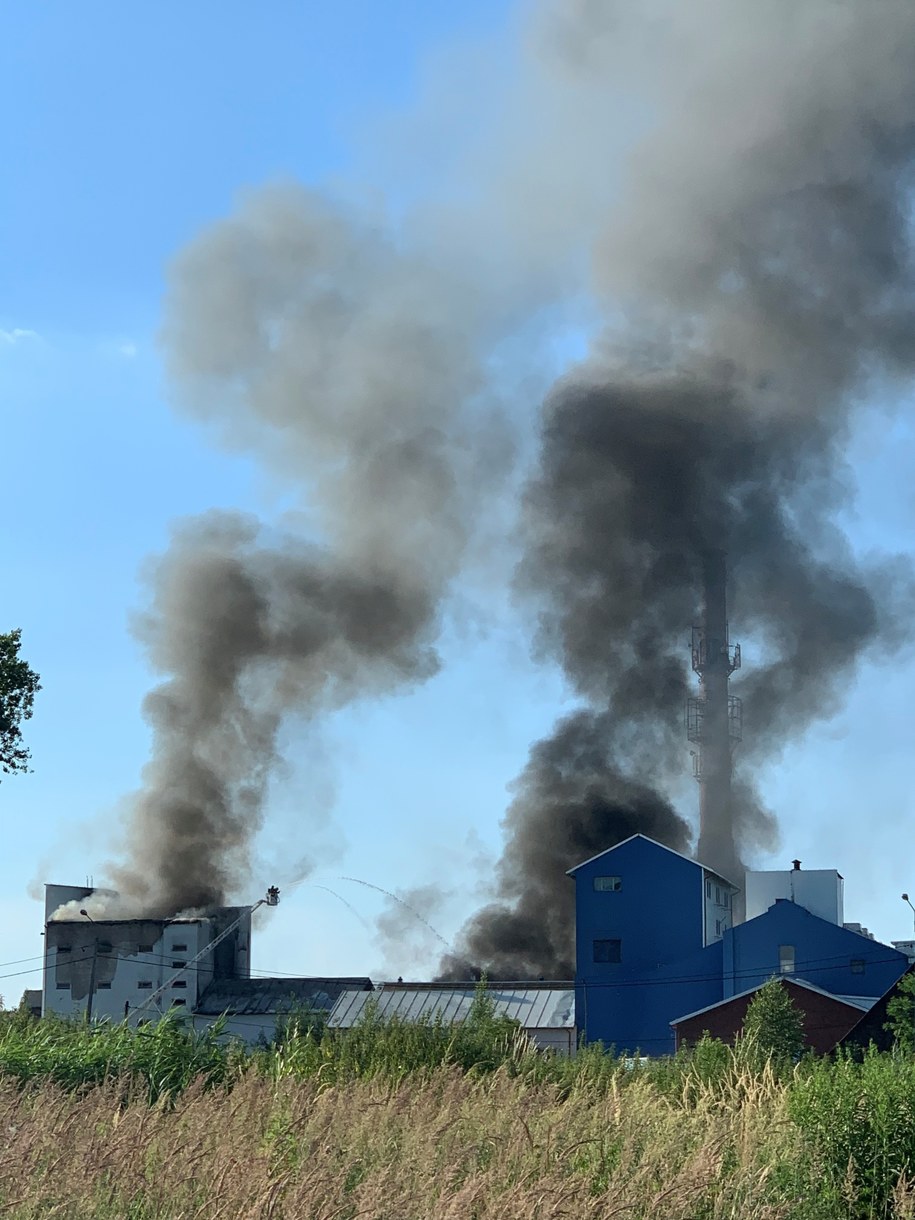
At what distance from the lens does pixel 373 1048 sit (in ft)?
63.0

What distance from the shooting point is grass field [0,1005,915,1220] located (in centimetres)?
850

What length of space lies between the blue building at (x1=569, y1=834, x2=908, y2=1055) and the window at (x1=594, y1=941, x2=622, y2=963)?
1.8 inches

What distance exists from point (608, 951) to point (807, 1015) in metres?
12.3

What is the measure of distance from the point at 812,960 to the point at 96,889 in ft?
123

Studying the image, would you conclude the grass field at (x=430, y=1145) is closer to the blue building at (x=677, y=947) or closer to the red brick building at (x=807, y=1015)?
the red brick building at (x=807, y=1015)

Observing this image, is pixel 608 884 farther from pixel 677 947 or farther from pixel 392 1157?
pixel 392 1157

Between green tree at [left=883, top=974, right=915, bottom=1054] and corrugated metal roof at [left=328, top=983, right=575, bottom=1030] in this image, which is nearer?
green tree at [left=883, top=974, right=915, bottom=1054]

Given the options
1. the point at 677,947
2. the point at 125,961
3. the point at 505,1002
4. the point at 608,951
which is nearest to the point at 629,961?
the point at 608,951

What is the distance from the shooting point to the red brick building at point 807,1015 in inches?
2224

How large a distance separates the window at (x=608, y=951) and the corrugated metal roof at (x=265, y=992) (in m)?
10.4

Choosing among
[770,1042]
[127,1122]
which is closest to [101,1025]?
[127,1122]

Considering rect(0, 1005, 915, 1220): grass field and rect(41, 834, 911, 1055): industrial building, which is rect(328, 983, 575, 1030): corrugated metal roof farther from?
rect(0, 1005, 915, 1220): grass field

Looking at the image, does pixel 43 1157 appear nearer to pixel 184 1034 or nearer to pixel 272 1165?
pixel 272 1165

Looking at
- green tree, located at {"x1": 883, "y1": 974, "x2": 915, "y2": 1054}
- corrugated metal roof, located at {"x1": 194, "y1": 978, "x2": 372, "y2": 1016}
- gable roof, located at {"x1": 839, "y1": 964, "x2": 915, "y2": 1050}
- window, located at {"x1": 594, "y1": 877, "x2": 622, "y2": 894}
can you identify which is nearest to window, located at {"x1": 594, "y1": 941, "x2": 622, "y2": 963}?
window, located at {"x1": 594, "y1": 877, "x2": 622, "y2": 894}
